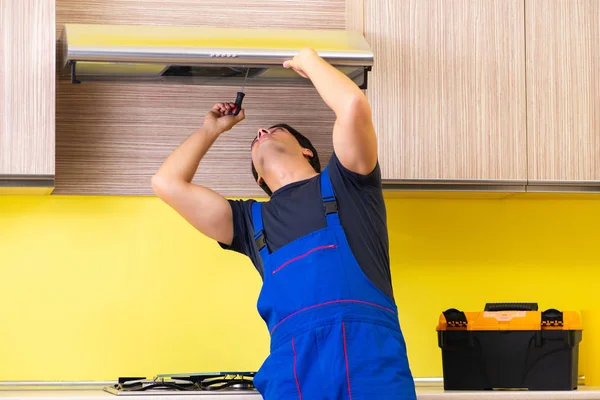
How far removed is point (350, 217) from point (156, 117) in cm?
84

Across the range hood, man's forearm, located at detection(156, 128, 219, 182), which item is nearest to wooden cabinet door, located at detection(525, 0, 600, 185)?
the range hood

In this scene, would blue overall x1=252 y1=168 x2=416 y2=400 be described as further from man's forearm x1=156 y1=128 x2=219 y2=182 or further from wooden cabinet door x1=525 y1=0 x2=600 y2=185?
wooden cabinet door x1=525 y1=0 x2=600 y2=185

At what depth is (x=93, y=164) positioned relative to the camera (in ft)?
8.46

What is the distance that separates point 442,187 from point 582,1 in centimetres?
68

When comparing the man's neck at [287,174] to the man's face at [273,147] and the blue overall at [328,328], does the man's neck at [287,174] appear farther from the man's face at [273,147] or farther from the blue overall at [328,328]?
the blue overall at [328,328]

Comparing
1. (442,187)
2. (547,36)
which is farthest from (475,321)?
(547,36)

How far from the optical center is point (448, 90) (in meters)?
2.46

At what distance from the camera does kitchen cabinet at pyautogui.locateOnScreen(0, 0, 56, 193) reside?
2.26m

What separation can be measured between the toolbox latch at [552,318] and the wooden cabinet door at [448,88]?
38 cm

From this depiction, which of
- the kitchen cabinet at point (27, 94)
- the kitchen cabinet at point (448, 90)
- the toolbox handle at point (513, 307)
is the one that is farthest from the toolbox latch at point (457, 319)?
the kitchen cabinet at point (27, 94)

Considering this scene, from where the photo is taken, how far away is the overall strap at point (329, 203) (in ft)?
6.70

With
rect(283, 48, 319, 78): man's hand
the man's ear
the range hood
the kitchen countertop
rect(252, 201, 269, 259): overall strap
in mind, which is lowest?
the kitchen countertop

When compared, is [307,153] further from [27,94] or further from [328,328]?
[27,94]

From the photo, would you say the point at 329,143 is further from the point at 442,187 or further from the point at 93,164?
the point at 93,164
